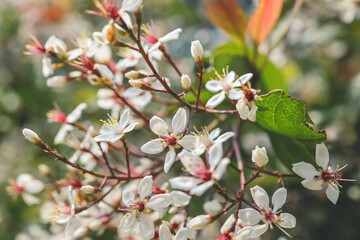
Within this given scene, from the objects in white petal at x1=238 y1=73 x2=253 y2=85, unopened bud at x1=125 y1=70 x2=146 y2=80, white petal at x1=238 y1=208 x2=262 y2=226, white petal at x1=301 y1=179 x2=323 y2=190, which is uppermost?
white petal at x1=238 y1=73 x2=253 y2=85

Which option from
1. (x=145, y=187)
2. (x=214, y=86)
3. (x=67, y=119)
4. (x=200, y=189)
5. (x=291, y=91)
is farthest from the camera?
(x=291, y=91)

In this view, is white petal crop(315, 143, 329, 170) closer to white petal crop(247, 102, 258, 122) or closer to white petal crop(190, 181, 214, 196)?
white petal crop(247, 102, 258, 122)

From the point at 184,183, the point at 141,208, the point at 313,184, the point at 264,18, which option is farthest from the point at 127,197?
the point at 264,18

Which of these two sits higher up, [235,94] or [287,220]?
[235,94]

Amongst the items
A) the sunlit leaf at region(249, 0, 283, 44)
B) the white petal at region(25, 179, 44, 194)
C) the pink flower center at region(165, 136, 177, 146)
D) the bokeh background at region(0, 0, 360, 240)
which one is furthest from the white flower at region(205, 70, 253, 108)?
the white petal at region(25, 179, 44, 194)

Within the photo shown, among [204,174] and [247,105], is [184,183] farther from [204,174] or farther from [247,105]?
[247,105]
